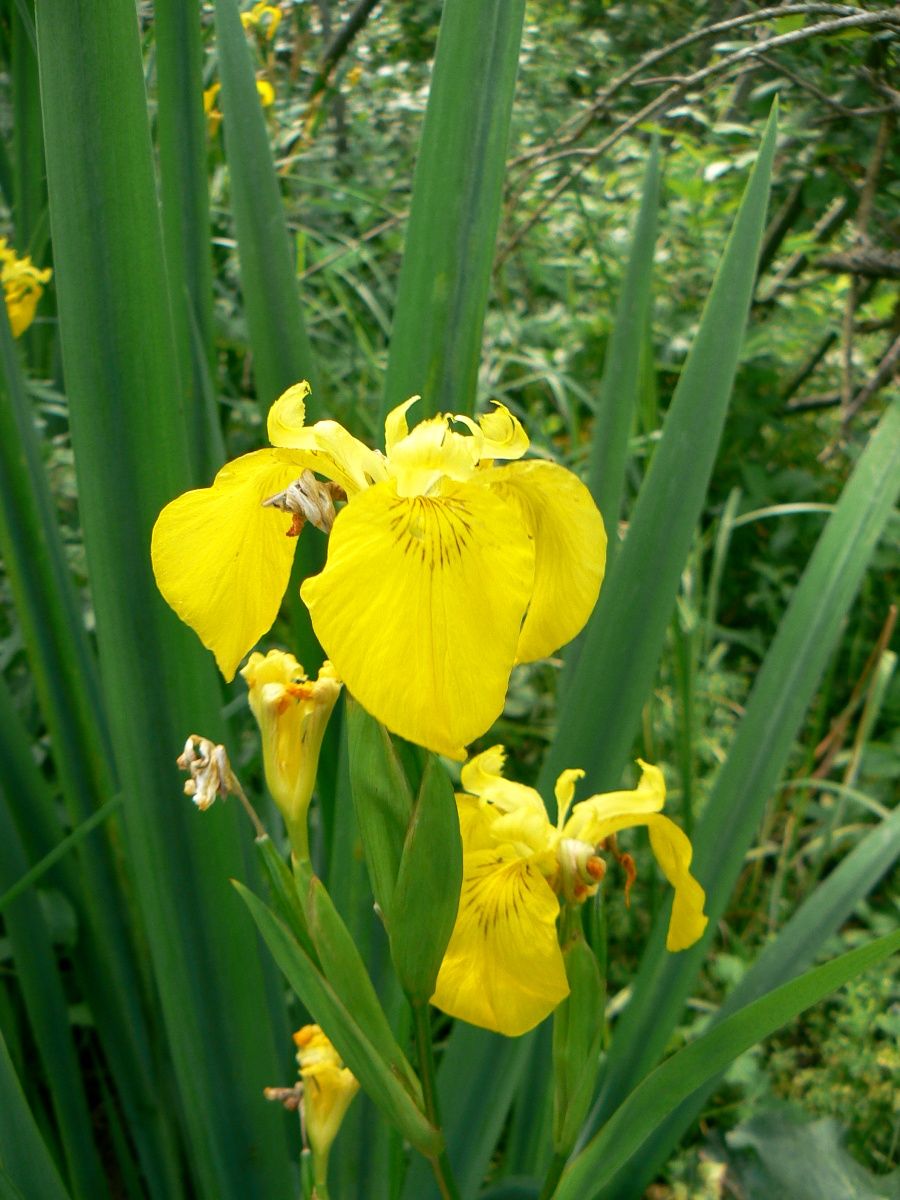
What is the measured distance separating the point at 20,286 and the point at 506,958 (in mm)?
945

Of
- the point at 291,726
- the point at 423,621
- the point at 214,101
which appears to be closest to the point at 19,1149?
the point at 291,726

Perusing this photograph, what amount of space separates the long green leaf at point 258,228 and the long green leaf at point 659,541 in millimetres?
253

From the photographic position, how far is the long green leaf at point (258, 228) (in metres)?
0.76

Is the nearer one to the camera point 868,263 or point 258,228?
point 258,228

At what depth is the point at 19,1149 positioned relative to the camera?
0.56 meters

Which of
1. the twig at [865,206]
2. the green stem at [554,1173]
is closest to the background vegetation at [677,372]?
the twig at [865,206]

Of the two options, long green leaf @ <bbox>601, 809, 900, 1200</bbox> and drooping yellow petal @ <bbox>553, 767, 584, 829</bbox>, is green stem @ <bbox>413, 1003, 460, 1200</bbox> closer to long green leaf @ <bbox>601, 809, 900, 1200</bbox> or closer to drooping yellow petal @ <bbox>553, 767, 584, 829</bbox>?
drooping yellow petal @ <bbox>553, 767, 584, 829</bbox>

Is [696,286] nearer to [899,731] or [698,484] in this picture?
[899,731]

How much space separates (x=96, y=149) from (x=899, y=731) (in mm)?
1351

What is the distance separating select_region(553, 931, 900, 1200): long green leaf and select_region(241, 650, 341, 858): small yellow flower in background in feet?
0.64

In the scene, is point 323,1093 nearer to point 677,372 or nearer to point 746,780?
point 746,780

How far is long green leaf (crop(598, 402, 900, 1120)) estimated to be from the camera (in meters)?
0.77

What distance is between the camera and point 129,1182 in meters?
0.88

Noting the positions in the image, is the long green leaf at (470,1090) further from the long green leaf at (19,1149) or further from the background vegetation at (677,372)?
the long green leaf at (19,1149)
